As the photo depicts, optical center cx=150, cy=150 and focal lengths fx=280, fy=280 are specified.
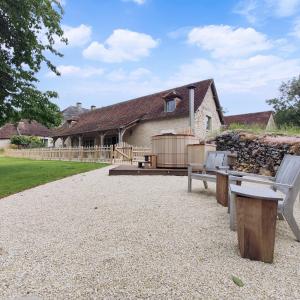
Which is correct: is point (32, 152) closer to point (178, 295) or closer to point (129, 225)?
point (129, 225)

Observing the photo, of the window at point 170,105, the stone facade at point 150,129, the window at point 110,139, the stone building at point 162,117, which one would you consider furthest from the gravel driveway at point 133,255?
the window at point 110,139

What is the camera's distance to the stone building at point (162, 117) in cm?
2162

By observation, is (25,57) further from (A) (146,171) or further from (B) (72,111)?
(B) (72,111)

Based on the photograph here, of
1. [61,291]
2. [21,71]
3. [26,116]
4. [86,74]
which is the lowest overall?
→ [61,291]

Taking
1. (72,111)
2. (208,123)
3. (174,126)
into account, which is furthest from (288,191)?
(72,111)

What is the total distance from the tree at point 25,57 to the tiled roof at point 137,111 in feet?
31.1

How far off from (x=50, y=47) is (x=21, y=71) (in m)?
2.29

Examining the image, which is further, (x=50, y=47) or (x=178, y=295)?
(x=50, y=47)

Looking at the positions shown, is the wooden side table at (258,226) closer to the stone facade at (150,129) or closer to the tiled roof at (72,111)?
the stone facade at (150,129)

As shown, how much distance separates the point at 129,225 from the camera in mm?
3982

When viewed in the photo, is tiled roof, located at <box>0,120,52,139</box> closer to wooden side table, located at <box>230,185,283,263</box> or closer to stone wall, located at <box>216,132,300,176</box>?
stone wall, located at <box>216,132,300,176</box>

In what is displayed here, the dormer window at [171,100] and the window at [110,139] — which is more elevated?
the dormer window at [171,100]

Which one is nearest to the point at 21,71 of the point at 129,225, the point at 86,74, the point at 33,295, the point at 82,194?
the point at 86,74

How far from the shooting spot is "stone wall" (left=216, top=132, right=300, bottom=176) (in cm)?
1054
